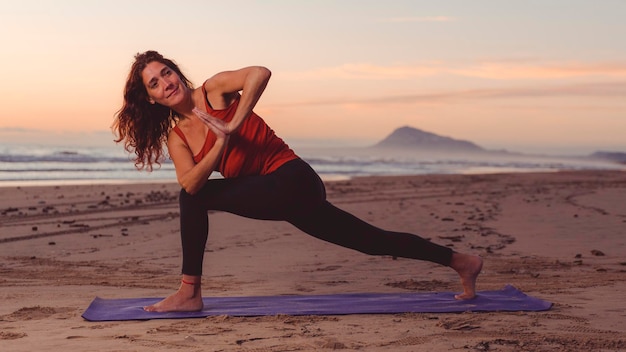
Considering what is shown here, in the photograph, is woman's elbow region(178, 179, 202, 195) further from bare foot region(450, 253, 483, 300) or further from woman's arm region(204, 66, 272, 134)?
bare foot region(450, 253, 483, 300)

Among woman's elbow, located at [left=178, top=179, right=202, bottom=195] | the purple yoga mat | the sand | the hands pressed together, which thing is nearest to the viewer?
the sand

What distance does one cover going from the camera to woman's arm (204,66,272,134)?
427cm

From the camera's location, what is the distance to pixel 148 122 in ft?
15.3

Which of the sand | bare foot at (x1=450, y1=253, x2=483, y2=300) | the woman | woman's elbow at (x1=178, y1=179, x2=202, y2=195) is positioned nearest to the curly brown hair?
the woman

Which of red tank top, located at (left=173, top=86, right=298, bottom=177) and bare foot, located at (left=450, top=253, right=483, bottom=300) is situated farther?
bare foot, located at (left=450, top=253, right=483, bottom=300)

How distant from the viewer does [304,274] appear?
6301 millimetres

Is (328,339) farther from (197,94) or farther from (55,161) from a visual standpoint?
(55,161)

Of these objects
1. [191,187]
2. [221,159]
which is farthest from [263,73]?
[191,187]

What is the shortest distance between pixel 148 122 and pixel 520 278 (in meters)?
3.02

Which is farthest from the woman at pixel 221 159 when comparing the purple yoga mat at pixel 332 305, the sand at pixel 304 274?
the sand at pixel 304 274

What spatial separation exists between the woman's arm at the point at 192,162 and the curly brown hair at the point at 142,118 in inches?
5.7

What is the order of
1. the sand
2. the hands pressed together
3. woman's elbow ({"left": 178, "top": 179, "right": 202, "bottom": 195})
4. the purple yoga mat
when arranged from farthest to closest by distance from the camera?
the purple yoga mat, woman's elbow ({"left": 178, "top": 179, "right": 202, "bottom": 195}), the hands pressed together, the sand

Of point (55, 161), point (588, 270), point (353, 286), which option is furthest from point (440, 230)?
point (55, 161)

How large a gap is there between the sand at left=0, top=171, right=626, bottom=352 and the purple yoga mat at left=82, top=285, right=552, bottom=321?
0.37 feet
